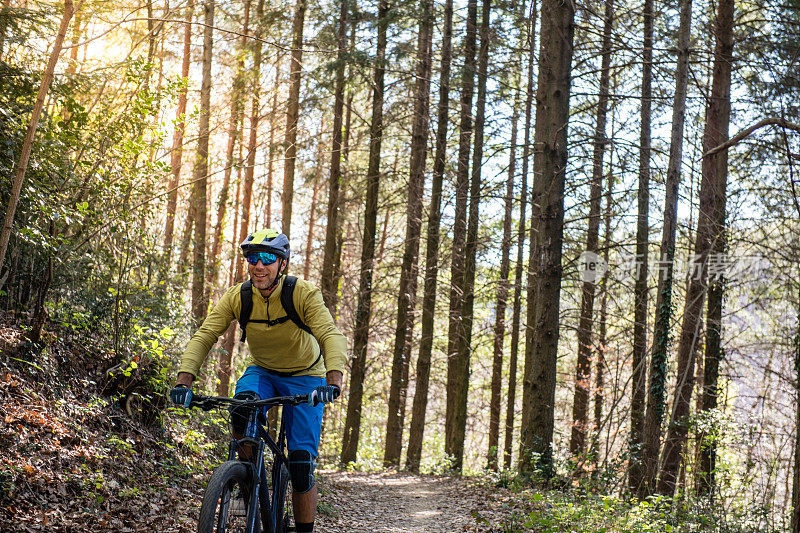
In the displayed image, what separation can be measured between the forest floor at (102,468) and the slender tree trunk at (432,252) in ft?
22.8

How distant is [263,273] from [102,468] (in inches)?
137

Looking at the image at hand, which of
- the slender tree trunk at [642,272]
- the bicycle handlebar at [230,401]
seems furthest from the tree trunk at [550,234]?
the bicycle handlebar at [230,401]

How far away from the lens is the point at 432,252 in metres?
17.4

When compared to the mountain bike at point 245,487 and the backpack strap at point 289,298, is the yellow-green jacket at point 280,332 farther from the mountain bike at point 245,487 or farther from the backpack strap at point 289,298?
the mountain bike at point 245,487

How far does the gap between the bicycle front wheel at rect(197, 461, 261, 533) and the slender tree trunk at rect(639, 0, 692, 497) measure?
8.83 m

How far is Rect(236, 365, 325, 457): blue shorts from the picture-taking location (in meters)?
4.78

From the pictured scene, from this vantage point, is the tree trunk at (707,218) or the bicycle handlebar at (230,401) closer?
the bicycle handlebar at (230,401)

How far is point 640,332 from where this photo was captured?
14.7 meters

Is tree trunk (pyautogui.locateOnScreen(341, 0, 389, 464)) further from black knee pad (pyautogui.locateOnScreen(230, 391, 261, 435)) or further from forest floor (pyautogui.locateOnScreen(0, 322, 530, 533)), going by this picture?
black knee pad (pyautogui.locateOnScreen(230, 391, 261, 435))

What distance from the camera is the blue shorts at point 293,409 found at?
4.78 meters

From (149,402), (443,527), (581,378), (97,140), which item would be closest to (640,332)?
(581,378)

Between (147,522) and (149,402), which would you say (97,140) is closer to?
(149,402)

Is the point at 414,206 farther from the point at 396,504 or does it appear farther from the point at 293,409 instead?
the point at 293,409

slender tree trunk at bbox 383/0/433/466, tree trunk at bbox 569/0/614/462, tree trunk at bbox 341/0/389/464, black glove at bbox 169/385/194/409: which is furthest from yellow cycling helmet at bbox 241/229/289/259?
slender tree trunk at bbox 383/0/433/466
